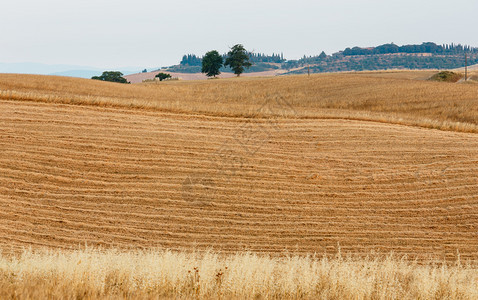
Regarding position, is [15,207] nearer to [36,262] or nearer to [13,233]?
[13,233]

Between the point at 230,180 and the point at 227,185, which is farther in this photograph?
the point at 230,180

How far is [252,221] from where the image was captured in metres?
11.0

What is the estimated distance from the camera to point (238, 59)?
83.2m

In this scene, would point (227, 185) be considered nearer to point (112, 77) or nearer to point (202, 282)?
point (202, 282)

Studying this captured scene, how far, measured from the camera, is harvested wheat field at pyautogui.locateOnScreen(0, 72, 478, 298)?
401 inches

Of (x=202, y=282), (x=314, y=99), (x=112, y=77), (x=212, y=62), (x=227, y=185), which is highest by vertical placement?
(x=212, y=62)

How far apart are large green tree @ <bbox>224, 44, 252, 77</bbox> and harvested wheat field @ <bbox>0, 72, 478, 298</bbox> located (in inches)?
2508

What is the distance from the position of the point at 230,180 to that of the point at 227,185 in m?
0.32

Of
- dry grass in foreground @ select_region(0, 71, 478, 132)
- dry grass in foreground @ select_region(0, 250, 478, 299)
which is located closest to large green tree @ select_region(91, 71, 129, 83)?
dry grass in foreground @ select_region(0, 71, 478, 132)

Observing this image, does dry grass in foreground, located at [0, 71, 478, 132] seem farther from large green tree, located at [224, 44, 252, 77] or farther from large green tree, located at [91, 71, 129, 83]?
large green tree, located at [91, 71, 129, 83]

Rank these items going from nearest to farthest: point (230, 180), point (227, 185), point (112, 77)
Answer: point (227, 185) < point (230, 180) < point (112, 77)

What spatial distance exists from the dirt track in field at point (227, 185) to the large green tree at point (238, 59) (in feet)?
217

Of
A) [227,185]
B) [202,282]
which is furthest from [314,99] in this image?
[202,282]

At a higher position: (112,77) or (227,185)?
(112,77)
